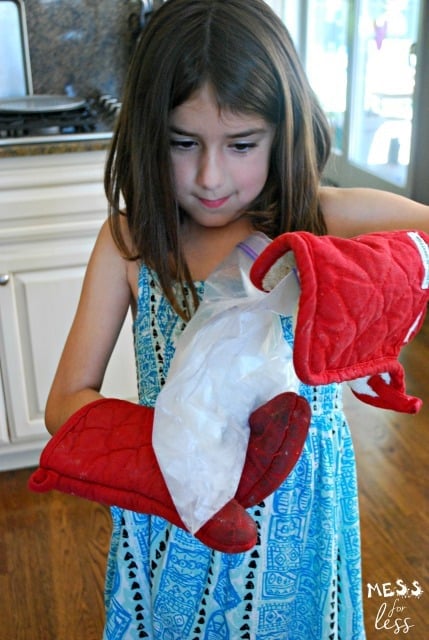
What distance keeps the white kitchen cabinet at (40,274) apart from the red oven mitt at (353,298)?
117 centimetres

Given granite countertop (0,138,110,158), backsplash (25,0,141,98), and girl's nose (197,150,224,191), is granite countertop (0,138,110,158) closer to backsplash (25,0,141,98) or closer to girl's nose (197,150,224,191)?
backsplash (25,0,141,98)

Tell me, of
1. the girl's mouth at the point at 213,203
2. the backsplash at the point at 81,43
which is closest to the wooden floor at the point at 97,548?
the girl's mouth at the point at 213,203

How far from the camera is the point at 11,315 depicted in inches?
70.7

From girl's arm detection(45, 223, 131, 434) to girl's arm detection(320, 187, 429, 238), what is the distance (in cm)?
28

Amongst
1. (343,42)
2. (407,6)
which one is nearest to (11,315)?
(407,6)

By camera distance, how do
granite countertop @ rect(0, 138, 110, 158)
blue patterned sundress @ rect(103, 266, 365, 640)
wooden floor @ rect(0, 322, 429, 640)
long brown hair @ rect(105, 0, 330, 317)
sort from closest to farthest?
long brown hair @ rect(105, 0, 330, 317)
blue patterned sundress @ rect(103, 266, 365, 640)
wooden floor @ rect(0, 322, 429, 640)
granite countertop @ rect(0, 138, 110, 158)

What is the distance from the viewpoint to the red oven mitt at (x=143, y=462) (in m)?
0.71

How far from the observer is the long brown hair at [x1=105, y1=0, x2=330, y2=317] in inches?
31.7

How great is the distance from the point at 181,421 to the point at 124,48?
178 centimetres

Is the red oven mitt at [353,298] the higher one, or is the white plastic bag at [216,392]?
the red oven mitt at [353,298]

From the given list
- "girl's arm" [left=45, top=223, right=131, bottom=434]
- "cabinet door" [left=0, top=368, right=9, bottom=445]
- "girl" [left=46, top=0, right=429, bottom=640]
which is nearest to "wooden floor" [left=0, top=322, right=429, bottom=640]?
"cabinet door" [left=0, top=368, right=9, bottom=445]

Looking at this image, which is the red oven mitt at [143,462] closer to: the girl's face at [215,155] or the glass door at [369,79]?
the girl's face at [215,155]

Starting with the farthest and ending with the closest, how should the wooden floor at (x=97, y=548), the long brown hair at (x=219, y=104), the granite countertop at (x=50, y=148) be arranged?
1. the granite countertop at (x=50, y=148)
2. the wooden floor at (x=97, y=548)
3. the long brown hair at (x=219, y=104)

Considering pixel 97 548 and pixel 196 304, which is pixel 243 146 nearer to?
pixel 196 304
